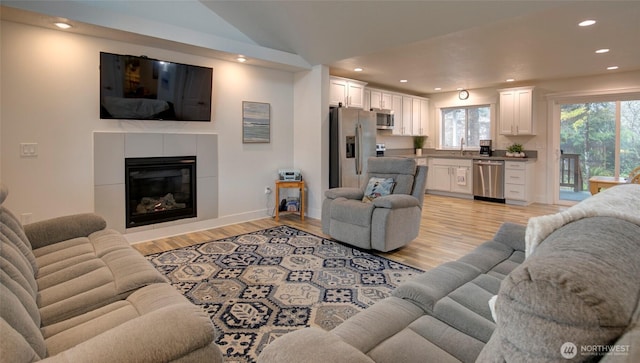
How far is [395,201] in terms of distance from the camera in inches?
136

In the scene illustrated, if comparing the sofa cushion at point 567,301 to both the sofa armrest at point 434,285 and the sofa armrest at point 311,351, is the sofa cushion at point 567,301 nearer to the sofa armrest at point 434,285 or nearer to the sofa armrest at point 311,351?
the sofa armrest at point 311,351

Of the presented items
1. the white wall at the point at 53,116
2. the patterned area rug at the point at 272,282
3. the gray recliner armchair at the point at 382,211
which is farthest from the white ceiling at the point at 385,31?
the patterned area rug at the point at 272,282

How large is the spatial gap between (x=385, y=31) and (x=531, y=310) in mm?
3829

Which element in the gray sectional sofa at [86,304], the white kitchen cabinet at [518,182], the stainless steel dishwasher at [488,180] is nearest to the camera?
the gray sectional sofa at [86,304]

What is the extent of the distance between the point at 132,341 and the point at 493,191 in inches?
278

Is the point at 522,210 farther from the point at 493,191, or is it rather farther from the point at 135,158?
the point at 135,158

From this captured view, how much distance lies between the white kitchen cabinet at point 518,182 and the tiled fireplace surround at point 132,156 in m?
5.53

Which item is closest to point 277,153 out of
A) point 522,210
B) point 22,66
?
point 22,66

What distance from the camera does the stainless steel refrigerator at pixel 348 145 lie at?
523cm

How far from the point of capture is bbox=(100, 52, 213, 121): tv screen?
366 cm

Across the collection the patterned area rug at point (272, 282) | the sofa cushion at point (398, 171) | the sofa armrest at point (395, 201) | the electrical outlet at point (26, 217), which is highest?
the sofa cushion at point (398, 171)

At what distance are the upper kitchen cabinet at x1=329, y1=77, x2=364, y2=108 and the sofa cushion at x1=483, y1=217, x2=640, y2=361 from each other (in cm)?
516

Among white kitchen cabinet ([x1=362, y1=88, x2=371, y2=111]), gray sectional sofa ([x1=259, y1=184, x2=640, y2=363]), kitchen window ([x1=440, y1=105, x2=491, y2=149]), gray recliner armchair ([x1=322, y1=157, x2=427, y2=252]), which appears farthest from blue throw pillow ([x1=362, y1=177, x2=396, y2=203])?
kitchen window ([x1=440, y1=105, x2=491, y2=149])

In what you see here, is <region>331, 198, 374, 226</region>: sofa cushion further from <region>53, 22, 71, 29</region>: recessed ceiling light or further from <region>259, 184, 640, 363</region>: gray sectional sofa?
<region>53, 22, 71, 29</region>: recessed ceiling light
